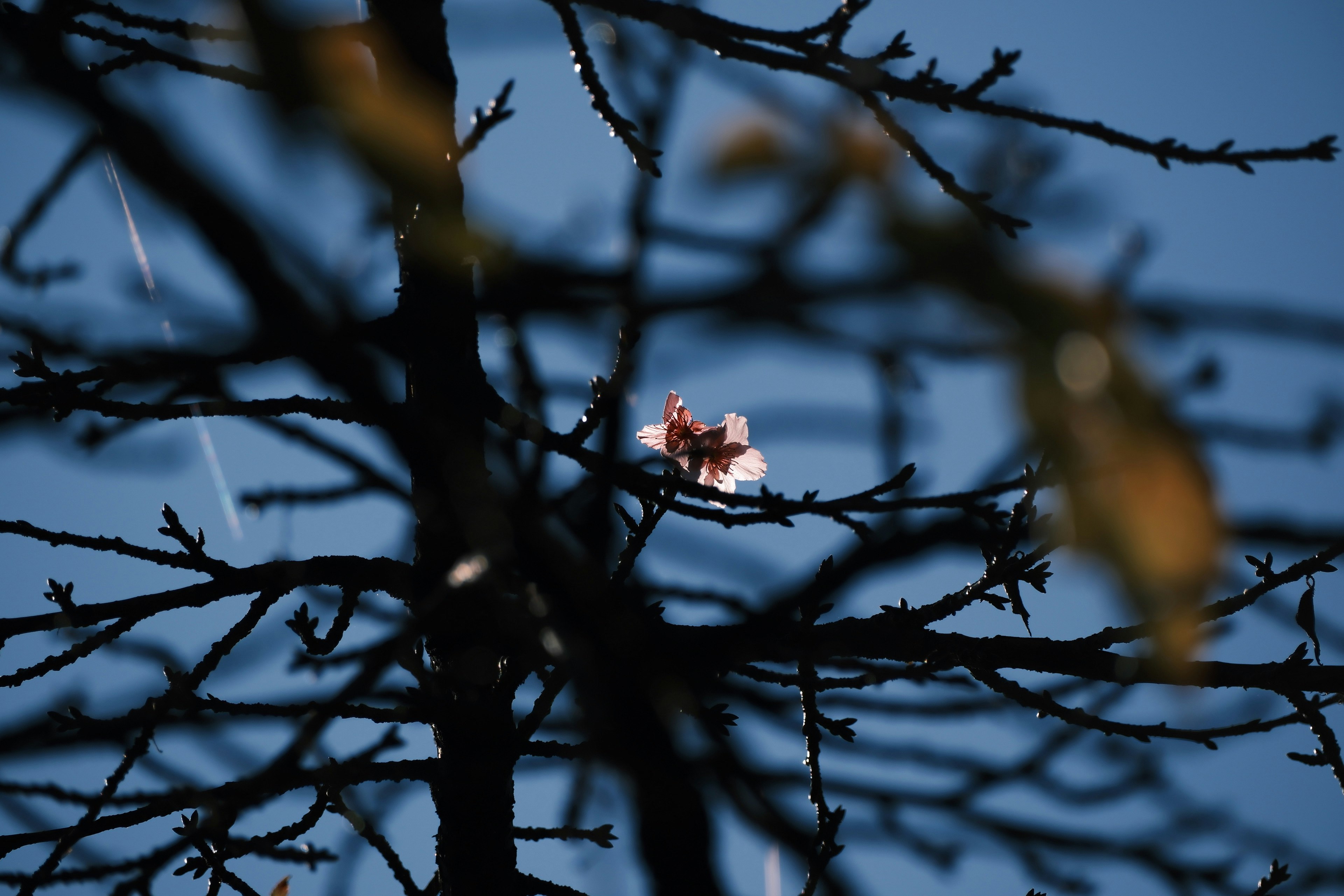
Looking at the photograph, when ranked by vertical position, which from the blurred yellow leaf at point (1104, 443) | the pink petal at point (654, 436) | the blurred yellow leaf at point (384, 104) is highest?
the pink petal at point (654, 436)

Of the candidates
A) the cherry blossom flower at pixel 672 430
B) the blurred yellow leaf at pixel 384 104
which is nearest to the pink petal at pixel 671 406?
the cherry blossom flower at pixel 672 430

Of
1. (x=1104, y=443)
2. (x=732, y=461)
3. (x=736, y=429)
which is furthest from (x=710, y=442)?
(x=1104, y=443)

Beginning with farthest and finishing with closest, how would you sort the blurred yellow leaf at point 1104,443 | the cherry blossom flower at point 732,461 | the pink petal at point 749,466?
the pink petal at point 749,466 → the cherry blossom flower at point 732,461 → the blurred yellow leaf at point 1104,443

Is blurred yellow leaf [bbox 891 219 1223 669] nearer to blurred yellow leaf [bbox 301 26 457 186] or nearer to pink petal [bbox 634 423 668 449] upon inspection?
blurred yellow leaf [bbox 301 26 457 186]

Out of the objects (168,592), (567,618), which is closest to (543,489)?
(567,618)

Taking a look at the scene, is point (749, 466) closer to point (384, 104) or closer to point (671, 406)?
point (671, 406)

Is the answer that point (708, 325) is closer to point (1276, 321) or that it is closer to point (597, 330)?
point (597, 330)

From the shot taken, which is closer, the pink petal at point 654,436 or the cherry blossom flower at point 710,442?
the cherry blossom flower at point 710,442

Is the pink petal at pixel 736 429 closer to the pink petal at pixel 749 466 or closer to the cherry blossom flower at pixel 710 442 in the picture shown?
the cherry blossom flower at pixel 710 442

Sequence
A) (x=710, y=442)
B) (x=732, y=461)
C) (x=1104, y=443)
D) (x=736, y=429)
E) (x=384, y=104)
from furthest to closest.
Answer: (x=732, y=461), (x=736, y=429), (x=710, y=442), (x=384, y=104), (x=1104, y=443)
